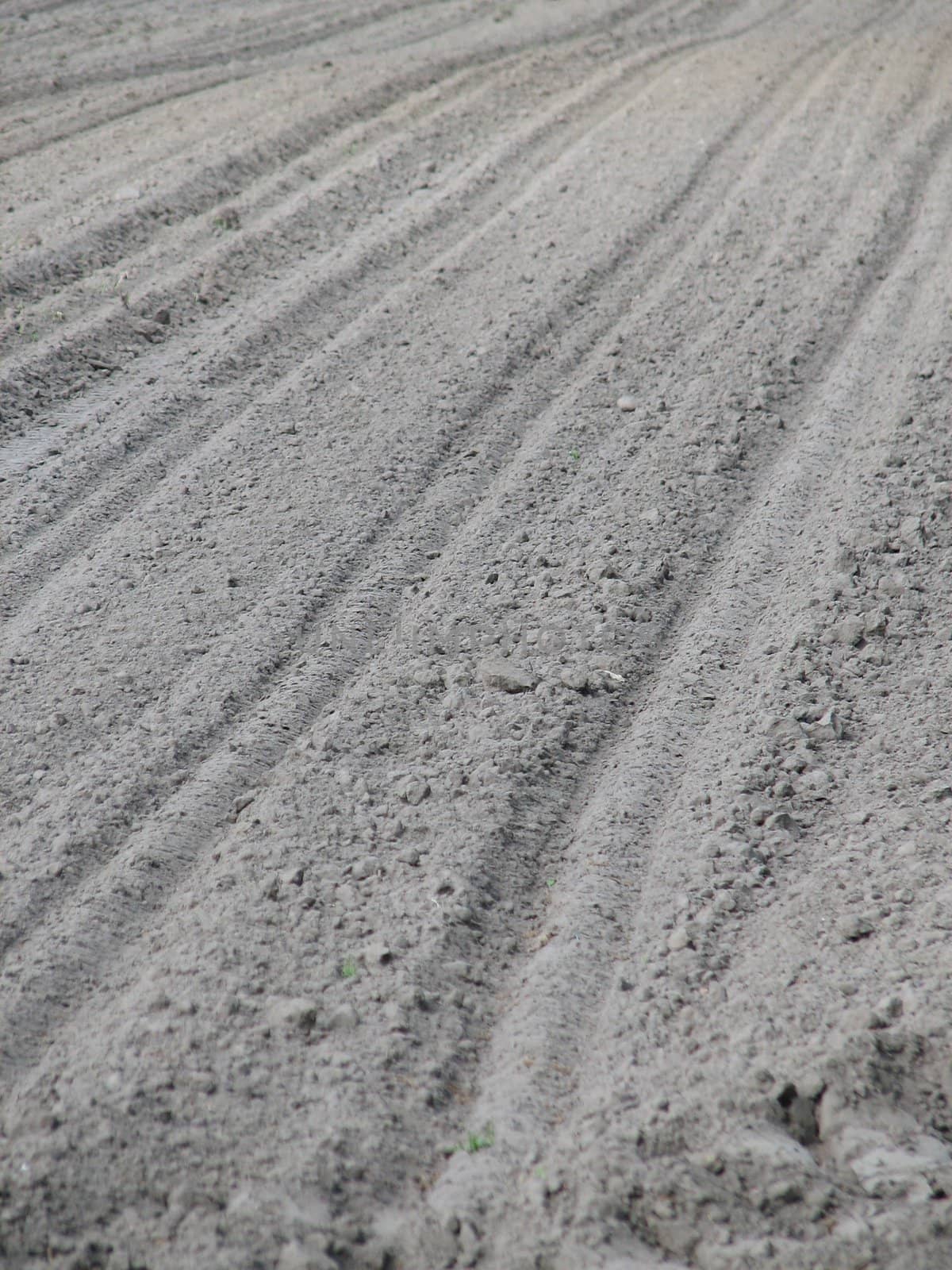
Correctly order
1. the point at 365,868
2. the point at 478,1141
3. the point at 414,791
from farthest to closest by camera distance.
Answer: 1. the point at 414,791
2. the point at 365,868
3. the point at 478,1141

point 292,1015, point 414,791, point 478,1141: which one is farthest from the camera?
point 414,791

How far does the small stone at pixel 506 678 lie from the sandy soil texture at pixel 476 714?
0.07ft

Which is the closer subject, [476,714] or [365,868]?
[365,868]

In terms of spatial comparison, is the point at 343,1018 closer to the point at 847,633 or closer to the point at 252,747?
the point at 252,747

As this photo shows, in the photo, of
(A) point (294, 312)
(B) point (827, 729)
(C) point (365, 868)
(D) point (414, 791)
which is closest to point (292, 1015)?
(C) point (365, 868)

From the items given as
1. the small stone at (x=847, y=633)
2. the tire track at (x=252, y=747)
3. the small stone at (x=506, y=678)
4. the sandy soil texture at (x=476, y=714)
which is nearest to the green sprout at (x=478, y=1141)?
the sandy soil texture at (x=476, y=714)

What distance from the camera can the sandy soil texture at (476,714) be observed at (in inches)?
74.5

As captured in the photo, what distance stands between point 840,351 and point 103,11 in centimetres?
783

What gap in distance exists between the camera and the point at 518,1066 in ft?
6.88

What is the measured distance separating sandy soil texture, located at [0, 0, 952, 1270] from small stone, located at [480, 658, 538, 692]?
0.02m

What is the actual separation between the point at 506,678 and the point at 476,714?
162mm

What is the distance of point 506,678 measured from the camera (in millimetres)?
2998

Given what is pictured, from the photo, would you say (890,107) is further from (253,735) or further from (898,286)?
(253,735)

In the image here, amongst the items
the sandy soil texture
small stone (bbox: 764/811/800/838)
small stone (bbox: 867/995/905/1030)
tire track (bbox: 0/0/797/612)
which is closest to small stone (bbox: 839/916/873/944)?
the sandy soil texture
